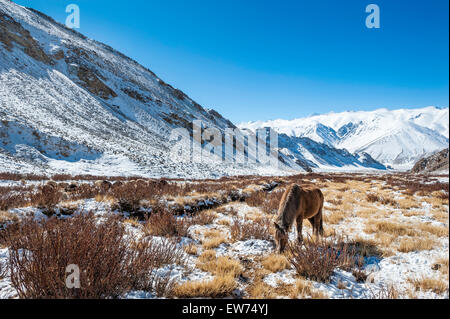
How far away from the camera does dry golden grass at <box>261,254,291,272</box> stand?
3430 mm

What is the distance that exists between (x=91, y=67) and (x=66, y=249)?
71.7 meters

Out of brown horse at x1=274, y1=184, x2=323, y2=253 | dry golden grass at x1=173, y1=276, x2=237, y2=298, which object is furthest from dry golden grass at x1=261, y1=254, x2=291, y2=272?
dry golden grass at x1=173, y1=276, x2=237, y2=298

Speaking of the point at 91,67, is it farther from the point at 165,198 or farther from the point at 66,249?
the point at 66,249

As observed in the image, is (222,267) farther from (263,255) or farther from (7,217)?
(7,217)

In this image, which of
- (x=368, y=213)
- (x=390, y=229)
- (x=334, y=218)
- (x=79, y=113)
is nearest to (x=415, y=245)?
(x=390, y=229)

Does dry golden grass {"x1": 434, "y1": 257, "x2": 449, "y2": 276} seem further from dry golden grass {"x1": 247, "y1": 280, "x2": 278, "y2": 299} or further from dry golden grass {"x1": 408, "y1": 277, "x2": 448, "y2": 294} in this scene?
dry golden grass {"x1": 247, "y1": 280, "x2": 278, "y2": 299}

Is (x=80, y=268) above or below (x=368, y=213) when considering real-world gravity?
above

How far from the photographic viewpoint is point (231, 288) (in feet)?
9.04

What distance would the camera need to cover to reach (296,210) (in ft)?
13.8

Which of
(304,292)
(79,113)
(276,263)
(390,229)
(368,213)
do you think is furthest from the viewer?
(79,113)

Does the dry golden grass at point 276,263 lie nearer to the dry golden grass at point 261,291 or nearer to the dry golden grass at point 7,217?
the dry golden grass at point 261,291

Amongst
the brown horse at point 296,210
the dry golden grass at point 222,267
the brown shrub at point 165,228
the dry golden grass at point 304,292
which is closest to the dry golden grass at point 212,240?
the brown shrub at point 165,228

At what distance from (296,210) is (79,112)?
49.1 metres
